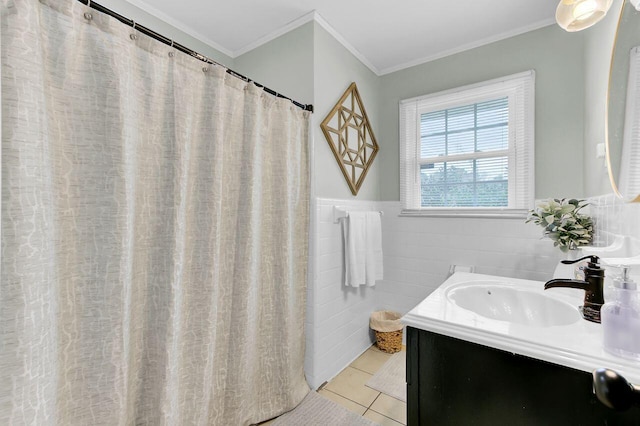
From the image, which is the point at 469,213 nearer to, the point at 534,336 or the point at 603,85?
the point at 603,85

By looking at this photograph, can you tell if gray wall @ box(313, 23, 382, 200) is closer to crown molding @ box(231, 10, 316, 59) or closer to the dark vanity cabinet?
crown molding @ box(231, 10, 316, 59)

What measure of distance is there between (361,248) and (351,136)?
88 centimetres

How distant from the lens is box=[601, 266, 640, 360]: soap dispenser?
0.71m

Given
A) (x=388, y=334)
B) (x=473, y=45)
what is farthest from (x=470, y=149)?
A: (x=388, y=334)

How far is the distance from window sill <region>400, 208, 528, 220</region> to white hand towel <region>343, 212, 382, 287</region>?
0.41 metres

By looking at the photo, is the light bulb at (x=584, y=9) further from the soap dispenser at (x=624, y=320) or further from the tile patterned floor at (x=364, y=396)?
the tile patterned floor at (x=364, y=396)

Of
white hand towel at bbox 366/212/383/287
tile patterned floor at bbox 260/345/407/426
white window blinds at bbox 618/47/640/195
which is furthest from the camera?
white hand towel at bbox 366/212/383/287

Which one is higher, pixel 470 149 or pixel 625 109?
pixel 470 149

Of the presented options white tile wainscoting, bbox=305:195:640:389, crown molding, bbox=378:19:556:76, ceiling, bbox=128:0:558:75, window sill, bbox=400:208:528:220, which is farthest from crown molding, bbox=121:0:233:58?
window sill, bbox=400:208:528:220

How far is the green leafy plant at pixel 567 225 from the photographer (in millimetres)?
1450

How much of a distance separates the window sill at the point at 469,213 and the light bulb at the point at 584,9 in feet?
3.91

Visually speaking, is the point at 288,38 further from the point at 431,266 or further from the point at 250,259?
the point at 431,266

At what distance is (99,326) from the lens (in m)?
0.98

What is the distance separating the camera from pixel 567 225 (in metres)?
1.49
